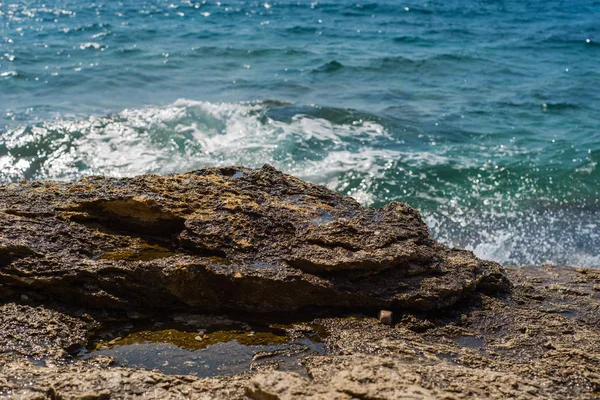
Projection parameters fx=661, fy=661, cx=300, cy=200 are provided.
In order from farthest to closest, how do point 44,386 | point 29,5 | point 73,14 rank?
point 29,5 → point 73,14 → point 44,386

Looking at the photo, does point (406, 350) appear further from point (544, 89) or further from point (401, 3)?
point (401, 3)

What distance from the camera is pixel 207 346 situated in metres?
3.28

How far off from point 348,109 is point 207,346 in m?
8.69

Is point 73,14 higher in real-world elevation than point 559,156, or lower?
higher

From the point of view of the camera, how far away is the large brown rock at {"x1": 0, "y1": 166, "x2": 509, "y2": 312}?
3.50 metres

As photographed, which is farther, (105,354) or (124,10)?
(124,10)

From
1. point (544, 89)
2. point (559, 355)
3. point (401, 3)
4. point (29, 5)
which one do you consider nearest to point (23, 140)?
point (559, 355)

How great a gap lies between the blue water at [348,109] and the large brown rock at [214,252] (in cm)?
349

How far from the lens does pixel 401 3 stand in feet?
78.8

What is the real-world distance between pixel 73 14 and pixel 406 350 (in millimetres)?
20945

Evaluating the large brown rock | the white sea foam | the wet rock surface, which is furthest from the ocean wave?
the wet rock surface

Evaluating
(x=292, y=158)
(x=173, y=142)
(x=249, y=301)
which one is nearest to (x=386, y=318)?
(x=249, y=301)

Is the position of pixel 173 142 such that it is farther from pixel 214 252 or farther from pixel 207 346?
pixel 207 346

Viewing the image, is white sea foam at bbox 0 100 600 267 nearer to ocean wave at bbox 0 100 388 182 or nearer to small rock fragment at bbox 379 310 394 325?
ocean wave at bbox 0 100 388 182
